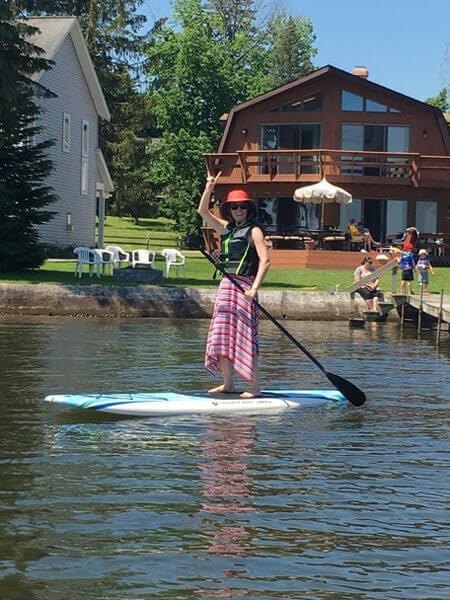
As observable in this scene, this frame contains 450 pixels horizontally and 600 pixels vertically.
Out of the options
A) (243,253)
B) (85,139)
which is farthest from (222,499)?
(85,139)

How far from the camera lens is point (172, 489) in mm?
7027

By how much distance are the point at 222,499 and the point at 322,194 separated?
2875 cm

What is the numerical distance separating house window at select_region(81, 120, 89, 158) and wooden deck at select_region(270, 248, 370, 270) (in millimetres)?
13055

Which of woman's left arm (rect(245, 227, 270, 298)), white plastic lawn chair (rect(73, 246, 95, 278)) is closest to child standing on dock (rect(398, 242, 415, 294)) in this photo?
white plastic lawn chair (rect(73, 246, 95, 278))

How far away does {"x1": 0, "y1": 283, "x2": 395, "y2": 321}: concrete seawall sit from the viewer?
22.7 meters

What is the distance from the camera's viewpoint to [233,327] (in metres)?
10.4

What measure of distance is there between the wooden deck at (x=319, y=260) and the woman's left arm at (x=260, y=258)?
78.9 feet

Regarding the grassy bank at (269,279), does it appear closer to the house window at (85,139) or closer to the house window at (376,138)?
the house window at (376,138)

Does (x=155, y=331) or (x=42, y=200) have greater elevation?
(x=42, y=200)

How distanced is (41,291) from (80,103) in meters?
22.8

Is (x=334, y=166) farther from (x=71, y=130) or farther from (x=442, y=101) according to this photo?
(x=442, y=101)

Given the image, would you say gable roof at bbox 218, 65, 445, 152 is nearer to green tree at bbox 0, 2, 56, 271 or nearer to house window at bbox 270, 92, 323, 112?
house window at bbox 270, 92, 323, 112

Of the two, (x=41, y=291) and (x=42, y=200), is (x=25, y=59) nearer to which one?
(x=42, y=200)

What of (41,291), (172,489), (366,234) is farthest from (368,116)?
(172,489)
